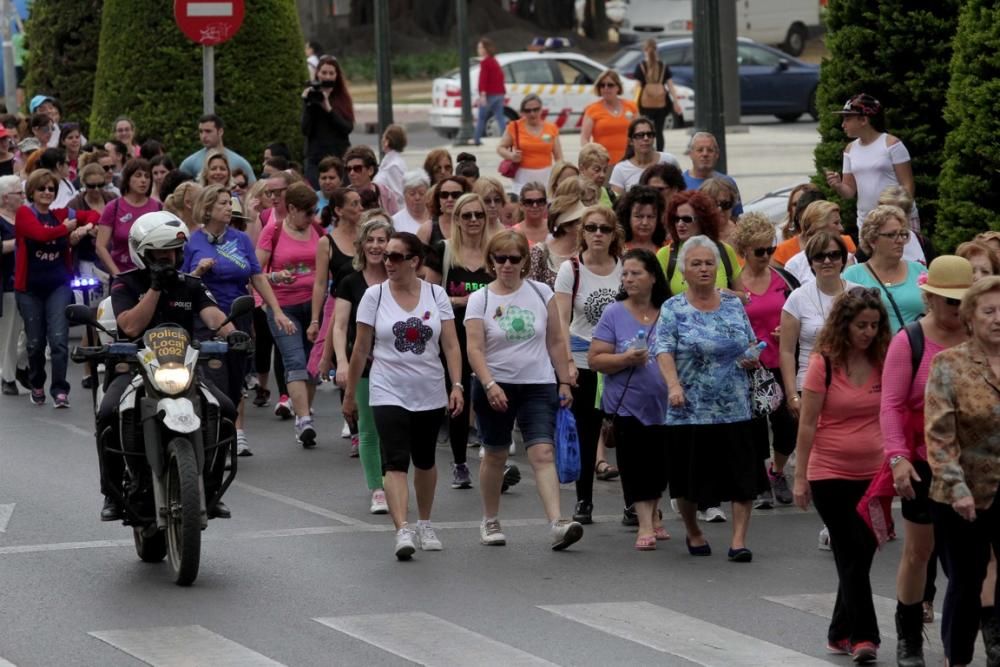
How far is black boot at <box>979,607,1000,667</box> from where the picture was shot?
8.30m

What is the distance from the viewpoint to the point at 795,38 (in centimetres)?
5300

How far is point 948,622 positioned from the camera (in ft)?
26.7

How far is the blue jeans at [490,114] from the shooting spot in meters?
34.7

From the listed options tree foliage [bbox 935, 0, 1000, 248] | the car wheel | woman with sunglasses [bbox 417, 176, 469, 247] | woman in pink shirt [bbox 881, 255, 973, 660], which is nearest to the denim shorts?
woman in pink shirt [bbox 881, 255, 973, 660]

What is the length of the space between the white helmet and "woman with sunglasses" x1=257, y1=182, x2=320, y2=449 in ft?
13.3

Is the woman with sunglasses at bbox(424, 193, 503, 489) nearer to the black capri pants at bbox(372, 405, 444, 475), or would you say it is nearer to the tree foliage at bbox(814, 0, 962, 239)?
the black capri pants at bbox(372, 405, 444, 475)

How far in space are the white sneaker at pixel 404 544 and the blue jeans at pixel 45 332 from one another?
627cm

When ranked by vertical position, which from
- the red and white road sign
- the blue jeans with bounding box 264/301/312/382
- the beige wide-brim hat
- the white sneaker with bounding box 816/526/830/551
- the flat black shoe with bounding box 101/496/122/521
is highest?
the red and white road sign

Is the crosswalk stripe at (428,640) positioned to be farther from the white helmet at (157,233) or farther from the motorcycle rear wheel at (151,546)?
the white helmet at (157,233)

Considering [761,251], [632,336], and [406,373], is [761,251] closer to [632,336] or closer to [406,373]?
[632,336]

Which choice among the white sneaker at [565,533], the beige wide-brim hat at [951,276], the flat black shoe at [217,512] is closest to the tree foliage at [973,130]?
the white sneaker at [565,533]

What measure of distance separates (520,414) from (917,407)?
10.4 ft

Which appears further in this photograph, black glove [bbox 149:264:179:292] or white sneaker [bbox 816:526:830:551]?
white sneaker [bbox 816:526:830:551]

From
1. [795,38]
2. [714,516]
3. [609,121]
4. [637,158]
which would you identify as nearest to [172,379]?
[714,516]
